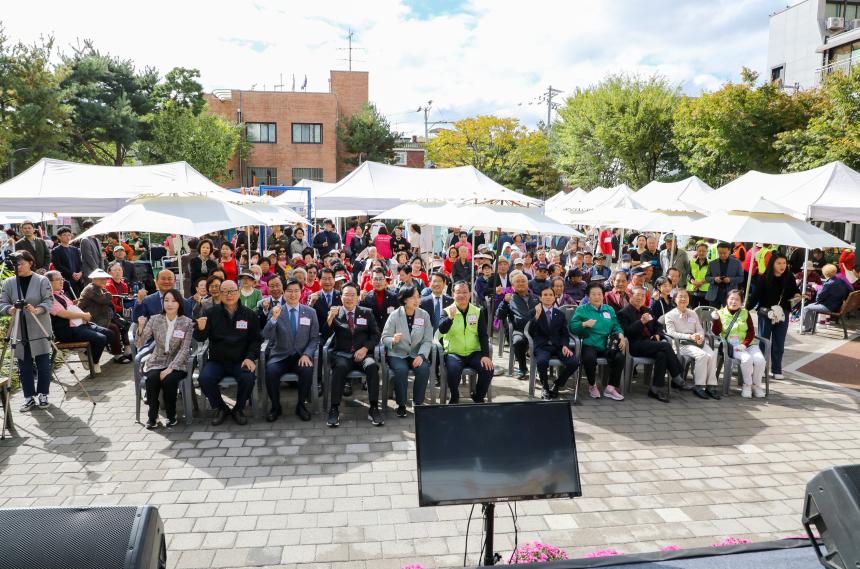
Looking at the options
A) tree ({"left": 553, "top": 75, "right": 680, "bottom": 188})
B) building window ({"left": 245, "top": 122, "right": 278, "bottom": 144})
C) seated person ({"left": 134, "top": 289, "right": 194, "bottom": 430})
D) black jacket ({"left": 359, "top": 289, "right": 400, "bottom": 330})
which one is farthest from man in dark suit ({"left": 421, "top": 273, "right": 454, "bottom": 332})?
building window ({"left": 245, "top": 122, "right": 278, "bottom": 144})

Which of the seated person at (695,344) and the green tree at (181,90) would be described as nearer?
the seated person at (695,344)

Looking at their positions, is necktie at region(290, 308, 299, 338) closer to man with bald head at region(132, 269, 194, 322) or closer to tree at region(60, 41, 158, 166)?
man with bald head at region(132, 269, 194, 322)

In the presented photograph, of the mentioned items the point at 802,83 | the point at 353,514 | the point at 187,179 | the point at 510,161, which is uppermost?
the point at 802,83

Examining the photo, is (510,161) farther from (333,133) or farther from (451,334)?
(451,334)

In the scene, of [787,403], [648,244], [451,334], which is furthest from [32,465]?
[648,244]

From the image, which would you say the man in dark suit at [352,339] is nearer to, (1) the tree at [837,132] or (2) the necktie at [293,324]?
(2) the necktie at [293,324]

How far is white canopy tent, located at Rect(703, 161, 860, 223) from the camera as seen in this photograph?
10.4m

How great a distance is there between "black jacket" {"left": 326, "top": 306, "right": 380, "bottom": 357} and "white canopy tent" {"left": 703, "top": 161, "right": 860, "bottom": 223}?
6.76m

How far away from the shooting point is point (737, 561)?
2805mm

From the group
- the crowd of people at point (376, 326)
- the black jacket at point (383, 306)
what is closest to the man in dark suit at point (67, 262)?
the crowd of people at point (376, 326)

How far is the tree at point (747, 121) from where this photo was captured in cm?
2202

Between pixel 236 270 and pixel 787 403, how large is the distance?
28.8 feet

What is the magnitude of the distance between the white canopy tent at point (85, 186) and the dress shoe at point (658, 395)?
741 cm

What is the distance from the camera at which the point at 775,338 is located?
8609 mm
